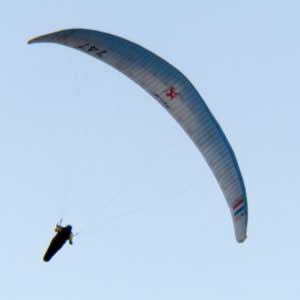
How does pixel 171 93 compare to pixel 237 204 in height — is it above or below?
above

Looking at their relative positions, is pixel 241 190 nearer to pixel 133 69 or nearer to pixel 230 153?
pixel 230 153

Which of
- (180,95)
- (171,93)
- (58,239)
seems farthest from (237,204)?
(58,239)

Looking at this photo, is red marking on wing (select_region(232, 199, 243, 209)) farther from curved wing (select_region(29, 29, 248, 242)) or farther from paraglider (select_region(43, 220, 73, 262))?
paraglider (select_region(43, 220, 73, 262))

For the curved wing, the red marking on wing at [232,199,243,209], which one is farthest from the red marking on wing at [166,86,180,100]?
the red marking on wing at [232,199,243,209]

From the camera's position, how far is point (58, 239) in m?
62.8

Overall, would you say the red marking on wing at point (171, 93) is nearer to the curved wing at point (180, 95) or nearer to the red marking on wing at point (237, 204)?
the curved wing at point (180, 95)

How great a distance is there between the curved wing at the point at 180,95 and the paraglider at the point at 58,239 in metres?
8.25

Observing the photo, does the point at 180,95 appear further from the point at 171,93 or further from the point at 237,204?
the point at 237,204

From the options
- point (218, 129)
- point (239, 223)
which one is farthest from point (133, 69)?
point (239, 223)

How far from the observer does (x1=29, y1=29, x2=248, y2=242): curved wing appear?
194 feet

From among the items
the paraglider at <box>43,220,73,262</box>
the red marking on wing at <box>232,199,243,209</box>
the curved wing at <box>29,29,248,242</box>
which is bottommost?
the paraglider at <box>43,220,73,262</box>

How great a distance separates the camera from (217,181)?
197 ft

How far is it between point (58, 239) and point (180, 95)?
10.1 metres

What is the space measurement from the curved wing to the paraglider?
325 inches
